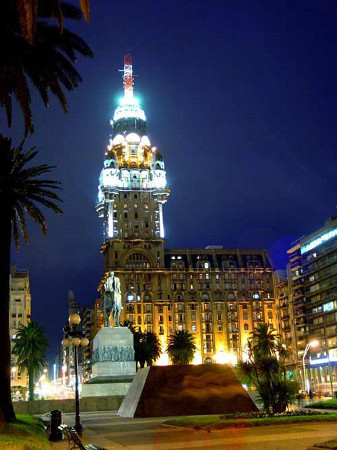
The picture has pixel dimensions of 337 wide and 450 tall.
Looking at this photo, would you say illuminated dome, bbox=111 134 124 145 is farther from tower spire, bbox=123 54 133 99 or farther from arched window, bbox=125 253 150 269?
arched window, bbox=125 253 150 269

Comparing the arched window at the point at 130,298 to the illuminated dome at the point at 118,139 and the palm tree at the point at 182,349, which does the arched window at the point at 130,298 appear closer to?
the palm tree at the point at 182,349

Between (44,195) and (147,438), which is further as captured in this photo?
(44,195)

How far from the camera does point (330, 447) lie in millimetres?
14352

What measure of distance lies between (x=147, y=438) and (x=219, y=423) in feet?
13.3

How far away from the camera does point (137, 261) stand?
500ft

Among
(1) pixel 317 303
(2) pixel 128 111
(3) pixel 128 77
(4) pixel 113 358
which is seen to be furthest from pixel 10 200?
(3) pixel 128 77

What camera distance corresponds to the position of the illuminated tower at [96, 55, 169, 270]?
15312cm

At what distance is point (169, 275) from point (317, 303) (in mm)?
44091

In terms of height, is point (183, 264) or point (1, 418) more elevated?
point (183, 264)

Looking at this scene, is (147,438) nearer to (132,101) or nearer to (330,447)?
(330,447)

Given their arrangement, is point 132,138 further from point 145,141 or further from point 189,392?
point 189,392

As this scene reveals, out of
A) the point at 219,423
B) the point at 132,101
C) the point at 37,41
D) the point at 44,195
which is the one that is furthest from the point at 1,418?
the point at 132,101

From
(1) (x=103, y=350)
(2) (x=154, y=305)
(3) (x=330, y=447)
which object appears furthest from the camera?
(2) (x=154, y=305)

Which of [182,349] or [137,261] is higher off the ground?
[137,261]
